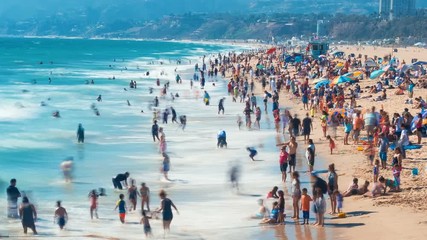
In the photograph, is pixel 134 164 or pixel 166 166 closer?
pixel 166 166

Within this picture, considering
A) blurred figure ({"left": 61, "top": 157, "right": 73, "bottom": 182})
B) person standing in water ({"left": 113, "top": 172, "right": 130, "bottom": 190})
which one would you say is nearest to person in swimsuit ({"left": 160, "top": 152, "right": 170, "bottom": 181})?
person standing in water ({"left": 113, "top": 172, "right": 130, "bottom": 190})

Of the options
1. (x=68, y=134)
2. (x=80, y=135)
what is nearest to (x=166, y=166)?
(x=80, y=135)

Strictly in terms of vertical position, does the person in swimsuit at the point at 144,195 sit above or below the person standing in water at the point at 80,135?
below

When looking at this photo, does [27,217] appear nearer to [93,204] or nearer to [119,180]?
[93,204]

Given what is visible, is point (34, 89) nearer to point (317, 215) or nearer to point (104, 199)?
point (104, 199)

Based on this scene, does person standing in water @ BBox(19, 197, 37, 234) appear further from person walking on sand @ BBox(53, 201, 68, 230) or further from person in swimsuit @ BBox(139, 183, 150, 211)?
person in swimsuit @ BBox(139, 183, 150, 211)

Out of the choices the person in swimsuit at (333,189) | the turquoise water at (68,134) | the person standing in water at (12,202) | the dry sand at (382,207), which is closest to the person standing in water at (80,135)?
the turquoise water at (68,134)

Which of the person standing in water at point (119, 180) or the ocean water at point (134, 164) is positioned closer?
the ocean water at point (134, 164)

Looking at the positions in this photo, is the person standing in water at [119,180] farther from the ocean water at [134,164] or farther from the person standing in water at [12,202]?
the person standing in water at [12,202]

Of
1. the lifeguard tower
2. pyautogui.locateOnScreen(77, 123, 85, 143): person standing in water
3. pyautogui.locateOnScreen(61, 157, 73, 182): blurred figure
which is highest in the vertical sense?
the lifeguard tower

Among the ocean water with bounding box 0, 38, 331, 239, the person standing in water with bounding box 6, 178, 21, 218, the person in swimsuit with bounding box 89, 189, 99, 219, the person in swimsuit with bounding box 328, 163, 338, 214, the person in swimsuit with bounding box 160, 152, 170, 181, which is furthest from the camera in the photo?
the person in swimsuit with bounding box 160, 152, 170, 181

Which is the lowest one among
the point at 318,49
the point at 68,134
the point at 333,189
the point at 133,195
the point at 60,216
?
the point at 60,216
